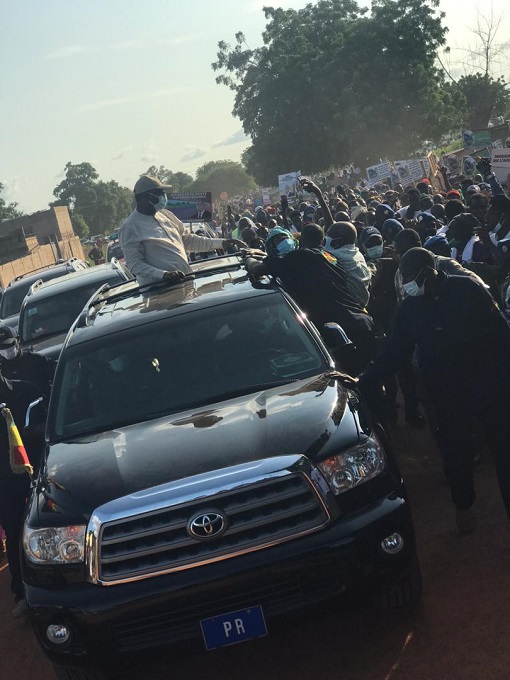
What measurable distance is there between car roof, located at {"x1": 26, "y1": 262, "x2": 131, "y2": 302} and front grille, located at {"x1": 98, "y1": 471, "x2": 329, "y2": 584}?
8.28 m

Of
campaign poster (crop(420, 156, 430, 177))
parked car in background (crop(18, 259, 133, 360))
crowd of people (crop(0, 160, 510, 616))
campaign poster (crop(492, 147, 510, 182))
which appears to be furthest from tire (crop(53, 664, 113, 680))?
campaign poster (crop(420, 156, 430, 177))

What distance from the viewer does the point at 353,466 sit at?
442 cm

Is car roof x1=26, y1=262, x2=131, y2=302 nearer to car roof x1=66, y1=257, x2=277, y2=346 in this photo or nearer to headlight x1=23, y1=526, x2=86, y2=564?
car roof x1=66, y1=257, x2=277, y2=346

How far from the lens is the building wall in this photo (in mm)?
50053

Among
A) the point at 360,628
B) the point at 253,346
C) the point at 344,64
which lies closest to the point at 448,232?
the point at 253,346

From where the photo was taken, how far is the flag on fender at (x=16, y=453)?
5.93m

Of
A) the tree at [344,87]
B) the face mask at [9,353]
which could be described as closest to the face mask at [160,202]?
the face mask at [9,353]

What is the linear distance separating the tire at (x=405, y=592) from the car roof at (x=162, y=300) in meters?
2.14

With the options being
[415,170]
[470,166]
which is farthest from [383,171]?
[470,166]

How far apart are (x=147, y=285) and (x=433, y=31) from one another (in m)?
53.4

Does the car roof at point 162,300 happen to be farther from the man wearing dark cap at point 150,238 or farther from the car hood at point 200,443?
the man wearing dark cap at point 150,238

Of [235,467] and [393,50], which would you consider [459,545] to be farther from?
[393,50]

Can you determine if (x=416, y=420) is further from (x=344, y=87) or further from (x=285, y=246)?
(x=344, y=87)

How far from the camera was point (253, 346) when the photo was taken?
18.4ft
